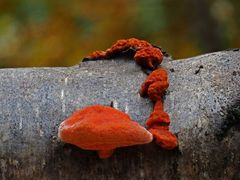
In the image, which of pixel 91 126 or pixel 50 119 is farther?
pixel 50 119

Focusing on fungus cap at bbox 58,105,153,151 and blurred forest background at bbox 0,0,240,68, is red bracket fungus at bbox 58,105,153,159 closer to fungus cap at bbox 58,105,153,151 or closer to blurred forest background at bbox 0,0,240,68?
fungus cap at bbox 58,105,153,151

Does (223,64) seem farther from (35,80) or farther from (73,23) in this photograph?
(73,23)

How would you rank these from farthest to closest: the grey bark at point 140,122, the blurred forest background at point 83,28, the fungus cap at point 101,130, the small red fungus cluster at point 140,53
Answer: the blurred forest background at point 83,28 < the small red fungus cluster at point 140,53 < the grey bark at point 140,122 < the fungus cap at point 101,130

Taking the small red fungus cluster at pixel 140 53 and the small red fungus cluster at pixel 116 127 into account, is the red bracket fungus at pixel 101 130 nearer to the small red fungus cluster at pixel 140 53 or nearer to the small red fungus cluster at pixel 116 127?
the small red fungus cluster at pixel 116 127

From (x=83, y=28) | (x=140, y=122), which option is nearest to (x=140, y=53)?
(x=140, y=122)

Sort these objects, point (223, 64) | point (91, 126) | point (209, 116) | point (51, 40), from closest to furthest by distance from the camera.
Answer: point (91, 126)
point (209, 116)
point (223, 64)
point (51, 40)

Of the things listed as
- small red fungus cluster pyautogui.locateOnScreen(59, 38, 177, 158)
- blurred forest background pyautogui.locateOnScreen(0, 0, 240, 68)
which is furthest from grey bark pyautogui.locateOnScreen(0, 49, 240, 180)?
blurred forest background pyautogui.locateOnScreen(0, 0, 240, 68)

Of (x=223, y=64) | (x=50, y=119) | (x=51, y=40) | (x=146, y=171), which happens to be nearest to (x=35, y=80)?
(x=50, y=119)

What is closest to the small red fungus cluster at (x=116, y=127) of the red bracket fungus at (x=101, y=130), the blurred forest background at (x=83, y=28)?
the red bracket fungus at (x=101, y=130)
